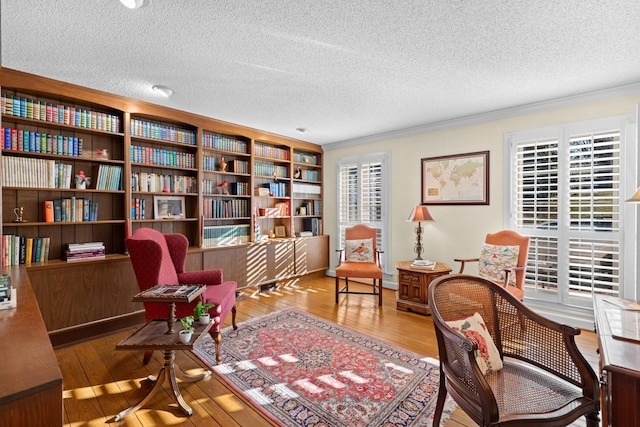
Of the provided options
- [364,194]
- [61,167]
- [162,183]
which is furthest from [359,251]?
[61,167]

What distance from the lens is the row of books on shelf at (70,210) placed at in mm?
3041

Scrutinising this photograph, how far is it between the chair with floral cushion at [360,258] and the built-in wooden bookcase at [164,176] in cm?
203

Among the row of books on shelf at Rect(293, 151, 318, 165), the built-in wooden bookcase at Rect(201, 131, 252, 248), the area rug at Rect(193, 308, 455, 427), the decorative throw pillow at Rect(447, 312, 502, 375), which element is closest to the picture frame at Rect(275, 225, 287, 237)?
the built-in wooden bookcase at Rect(201, 131, 252, 248)

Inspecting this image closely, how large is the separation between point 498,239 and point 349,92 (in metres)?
2.39

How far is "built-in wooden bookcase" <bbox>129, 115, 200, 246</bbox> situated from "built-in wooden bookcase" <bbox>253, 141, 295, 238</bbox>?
1043 mm

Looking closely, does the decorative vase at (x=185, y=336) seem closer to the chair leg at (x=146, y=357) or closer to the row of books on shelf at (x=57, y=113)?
the chair leg at (x=146, y=357)

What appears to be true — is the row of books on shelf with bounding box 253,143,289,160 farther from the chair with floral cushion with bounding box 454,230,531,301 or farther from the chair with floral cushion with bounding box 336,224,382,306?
the chair with floral cushion with bounding box 454,230,531,301

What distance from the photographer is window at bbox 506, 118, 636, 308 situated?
3.19 metres

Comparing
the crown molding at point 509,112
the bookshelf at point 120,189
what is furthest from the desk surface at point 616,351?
the bookshelf at point 120,189

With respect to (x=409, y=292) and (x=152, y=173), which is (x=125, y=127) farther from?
(x=409, y=292)

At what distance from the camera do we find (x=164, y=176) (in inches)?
153

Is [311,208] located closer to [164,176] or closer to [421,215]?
[421,215]

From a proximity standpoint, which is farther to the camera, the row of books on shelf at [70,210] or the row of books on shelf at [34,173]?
Answer: the row of books on shelf at [70,210]

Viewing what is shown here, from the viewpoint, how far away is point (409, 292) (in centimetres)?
398
